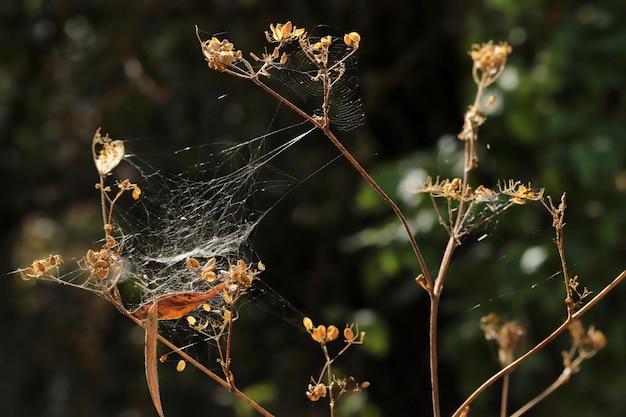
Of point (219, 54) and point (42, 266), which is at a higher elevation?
point (219, 54)

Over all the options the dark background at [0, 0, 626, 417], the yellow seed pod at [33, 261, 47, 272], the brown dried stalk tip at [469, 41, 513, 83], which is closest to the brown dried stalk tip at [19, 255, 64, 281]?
the yellow seed pod at [33, 261, 47, 272]

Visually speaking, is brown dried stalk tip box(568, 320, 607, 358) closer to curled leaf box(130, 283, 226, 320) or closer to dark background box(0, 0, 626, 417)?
curled leaf box(130, 283, 226, 320)

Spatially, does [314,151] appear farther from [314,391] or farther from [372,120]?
[314,391]

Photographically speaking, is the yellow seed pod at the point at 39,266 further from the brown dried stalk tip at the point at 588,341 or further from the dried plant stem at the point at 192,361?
the brown dried stalk tip at the point at 588,341

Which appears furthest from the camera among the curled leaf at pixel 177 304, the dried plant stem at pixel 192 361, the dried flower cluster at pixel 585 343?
the dried flower cluster at pixel 585 343

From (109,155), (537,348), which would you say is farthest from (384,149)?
(537,348)

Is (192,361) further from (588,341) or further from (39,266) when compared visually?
(588,341)

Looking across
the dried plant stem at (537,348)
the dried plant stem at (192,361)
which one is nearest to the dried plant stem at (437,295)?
the dried plant stem at (537,348)

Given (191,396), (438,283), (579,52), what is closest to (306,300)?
(579,52)
